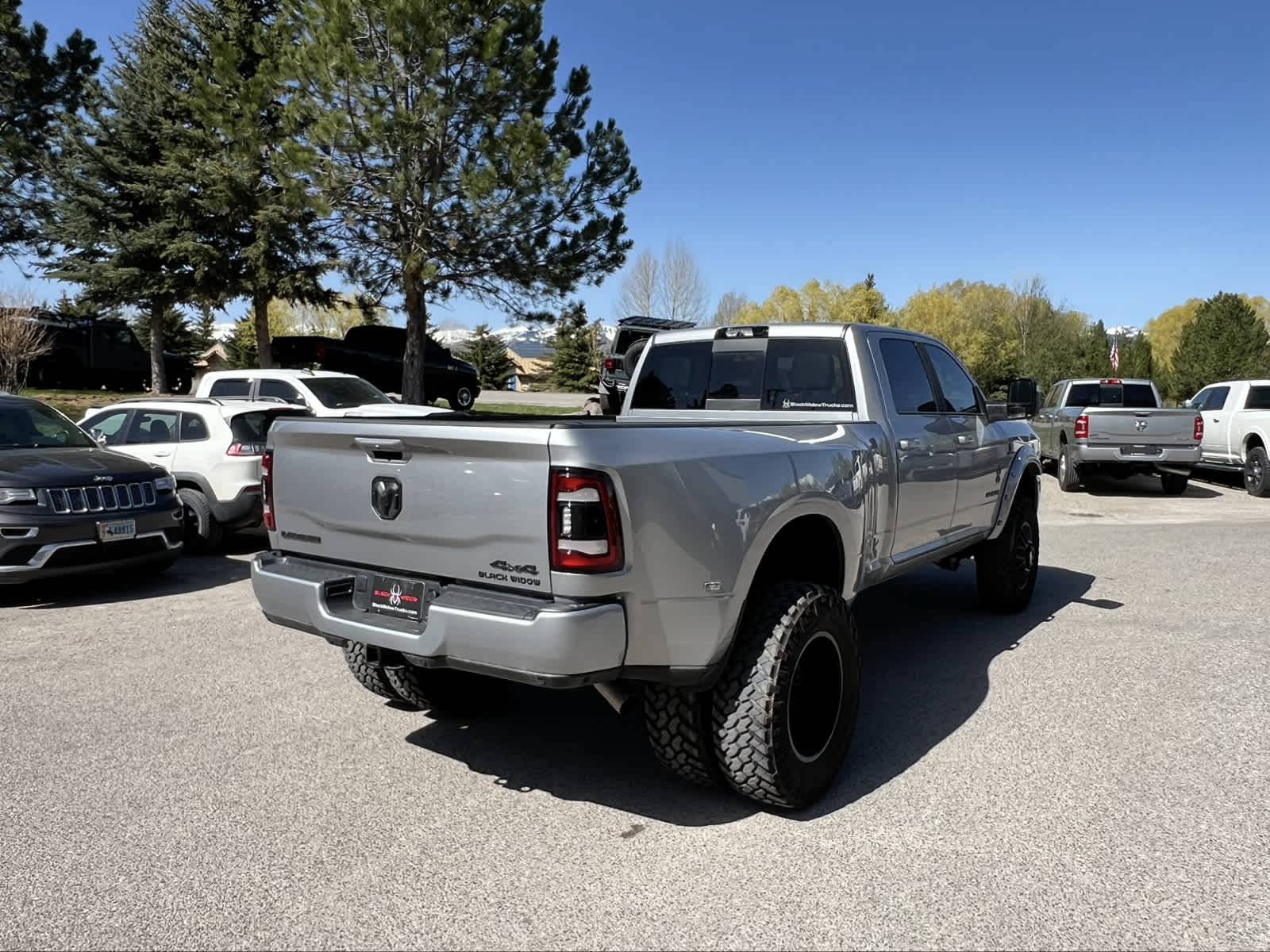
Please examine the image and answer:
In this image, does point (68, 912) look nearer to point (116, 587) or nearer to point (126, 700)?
point (126, 700)

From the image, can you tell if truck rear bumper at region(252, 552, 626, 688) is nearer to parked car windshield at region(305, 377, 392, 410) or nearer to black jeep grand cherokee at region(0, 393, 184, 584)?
black jeep grand cherokee at region(0, 393, 184, 584)

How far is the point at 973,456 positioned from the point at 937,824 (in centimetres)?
287

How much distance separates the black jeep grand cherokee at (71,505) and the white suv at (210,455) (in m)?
1.02

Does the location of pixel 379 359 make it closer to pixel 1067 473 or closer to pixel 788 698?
pixel 1067 473

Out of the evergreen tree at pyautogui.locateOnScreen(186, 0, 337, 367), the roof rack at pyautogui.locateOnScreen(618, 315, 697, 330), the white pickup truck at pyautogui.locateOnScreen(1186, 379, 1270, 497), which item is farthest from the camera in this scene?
the roof rack at pyautogui.locateOnScreen(618, 315, 697, 330)

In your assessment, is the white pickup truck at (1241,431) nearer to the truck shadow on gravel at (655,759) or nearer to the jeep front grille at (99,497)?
the truck shadow on gravel at (655,759)

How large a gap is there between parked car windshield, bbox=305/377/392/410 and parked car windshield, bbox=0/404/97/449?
454 centimetres

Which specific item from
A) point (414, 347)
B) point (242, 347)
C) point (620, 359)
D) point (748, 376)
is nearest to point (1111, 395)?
point (620, 359)

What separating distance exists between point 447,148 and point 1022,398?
1591 cm

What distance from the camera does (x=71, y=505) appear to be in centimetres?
679

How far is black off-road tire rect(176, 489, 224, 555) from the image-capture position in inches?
349

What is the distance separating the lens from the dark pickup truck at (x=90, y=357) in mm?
27141

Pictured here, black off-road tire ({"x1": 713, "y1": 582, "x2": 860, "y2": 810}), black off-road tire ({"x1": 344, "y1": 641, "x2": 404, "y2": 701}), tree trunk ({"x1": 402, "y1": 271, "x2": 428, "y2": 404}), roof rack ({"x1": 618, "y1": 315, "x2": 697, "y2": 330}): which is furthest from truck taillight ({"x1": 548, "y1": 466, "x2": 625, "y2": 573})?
tree trunk ({"x1": 402, "y1": 271, "x2": 428, "y2": 404})

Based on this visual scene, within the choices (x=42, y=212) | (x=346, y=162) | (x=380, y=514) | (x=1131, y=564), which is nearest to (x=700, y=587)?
(x=380, y=514)
